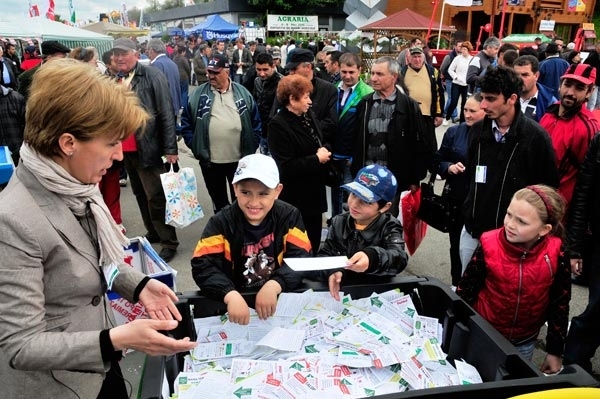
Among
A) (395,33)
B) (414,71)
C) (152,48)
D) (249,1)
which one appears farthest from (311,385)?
(249,1)

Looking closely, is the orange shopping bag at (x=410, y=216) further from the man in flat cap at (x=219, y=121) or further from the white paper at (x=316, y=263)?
the white paper at (x=316, y=263)

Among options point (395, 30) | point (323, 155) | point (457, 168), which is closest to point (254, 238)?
point (323, 155)

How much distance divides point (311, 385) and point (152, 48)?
30.3 feet

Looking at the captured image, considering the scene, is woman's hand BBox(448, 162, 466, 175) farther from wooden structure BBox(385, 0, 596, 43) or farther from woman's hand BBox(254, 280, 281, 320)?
wooden structure BBox(385, 0, 596, 43)

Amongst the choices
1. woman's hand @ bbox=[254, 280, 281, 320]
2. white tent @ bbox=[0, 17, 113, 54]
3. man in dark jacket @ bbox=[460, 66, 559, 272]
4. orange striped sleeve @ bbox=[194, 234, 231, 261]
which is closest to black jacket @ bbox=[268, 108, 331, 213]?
man in dark jacket @ bbox=[460, 66, 559, 272]

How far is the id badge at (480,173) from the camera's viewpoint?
3.00 meters

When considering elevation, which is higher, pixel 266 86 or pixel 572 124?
pixel 266 86

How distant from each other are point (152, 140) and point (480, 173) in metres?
2.93

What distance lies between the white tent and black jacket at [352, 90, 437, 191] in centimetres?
1430

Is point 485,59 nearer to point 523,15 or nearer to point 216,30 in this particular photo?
point 523,15

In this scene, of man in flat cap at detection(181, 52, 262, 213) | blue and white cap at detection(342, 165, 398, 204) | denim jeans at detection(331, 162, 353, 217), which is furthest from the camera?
denim jeans at detection(331, 162, 353, 217)

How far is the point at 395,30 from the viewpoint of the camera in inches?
626

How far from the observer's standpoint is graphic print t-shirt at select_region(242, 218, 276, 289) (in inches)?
88.6

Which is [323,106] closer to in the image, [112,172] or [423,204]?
[423,204]
